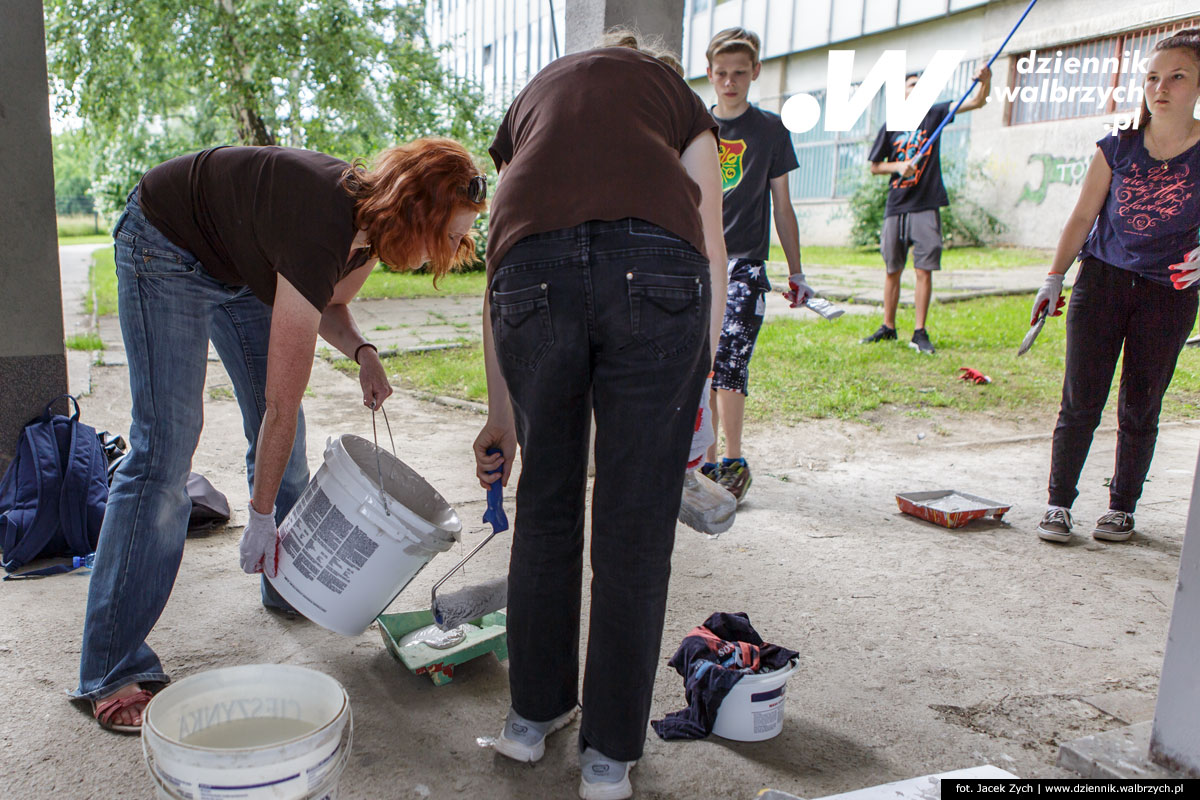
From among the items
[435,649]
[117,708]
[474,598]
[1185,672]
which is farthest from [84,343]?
[1185,672]

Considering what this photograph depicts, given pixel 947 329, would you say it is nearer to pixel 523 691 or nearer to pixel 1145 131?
pixel 1145 131

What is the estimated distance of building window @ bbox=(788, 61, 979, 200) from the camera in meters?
17.0

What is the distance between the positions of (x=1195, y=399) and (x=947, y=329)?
243 cm

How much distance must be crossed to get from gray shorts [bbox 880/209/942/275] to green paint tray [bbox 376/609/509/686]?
18.9ft

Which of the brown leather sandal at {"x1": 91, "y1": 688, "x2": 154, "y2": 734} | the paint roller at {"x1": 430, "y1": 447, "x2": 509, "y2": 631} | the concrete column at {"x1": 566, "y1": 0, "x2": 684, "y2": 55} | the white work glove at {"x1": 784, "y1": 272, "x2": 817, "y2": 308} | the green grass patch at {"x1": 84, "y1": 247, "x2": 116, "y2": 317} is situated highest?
the concrete column at {"x1": 566, "y1": 0, "x2": 684, "y2": 55}

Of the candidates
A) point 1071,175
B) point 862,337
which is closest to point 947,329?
point 862,337

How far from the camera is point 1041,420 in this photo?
18.7ft

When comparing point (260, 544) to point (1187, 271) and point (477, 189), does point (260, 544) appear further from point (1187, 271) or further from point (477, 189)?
point (1187, 271)

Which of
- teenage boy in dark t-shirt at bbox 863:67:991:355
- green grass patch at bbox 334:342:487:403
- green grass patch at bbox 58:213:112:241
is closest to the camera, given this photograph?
green grass patch at bbox 334:342:487:403

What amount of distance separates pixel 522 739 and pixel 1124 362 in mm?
2978

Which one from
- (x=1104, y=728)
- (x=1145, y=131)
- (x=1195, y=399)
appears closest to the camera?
(x=1104, y=728)

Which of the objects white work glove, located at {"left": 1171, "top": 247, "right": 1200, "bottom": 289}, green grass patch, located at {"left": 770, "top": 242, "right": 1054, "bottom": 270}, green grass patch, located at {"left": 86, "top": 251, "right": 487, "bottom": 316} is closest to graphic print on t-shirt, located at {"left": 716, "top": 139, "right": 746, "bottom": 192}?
white work glove, located at {"left": 1171, "top": 247, "right": 1200, "bottom": 289}

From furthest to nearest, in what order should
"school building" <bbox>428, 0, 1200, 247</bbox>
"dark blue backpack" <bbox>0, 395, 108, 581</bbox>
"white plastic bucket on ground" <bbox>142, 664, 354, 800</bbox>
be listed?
1. "school building" <bbox>428, 0, 1200, 247</bbox>
2. "dark blue backpack" <bbox>0, 395, 108, 581</bbox>
3. "white plastic bucket on ground" <bbox>142, 664, 354, 800</bbox>

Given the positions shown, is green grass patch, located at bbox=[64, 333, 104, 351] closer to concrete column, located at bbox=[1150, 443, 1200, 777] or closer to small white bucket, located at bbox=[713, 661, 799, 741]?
small white bucket, located at bbox=[713, 661, 799, 741]
